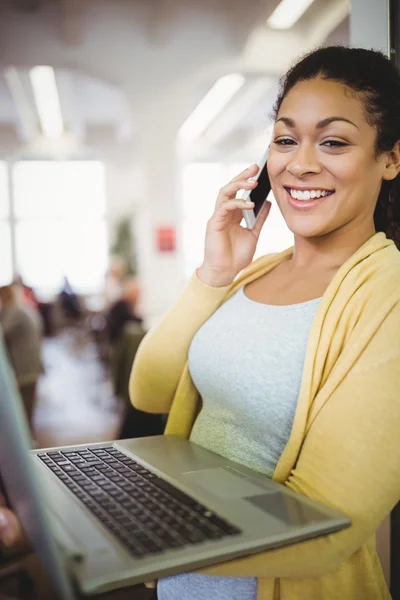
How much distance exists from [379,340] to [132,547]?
0.44m

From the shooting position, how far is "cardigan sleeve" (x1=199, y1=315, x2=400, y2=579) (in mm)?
767

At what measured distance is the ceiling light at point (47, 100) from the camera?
652 centimetres

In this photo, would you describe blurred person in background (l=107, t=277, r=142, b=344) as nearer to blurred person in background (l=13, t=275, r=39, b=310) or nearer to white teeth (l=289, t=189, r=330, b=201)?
blurred person in background (l=13, t=275, r=39, b=310)

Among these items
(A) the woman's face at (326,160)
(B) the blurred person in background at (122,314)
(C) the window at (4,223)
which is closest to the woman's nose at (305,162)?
(A) the woman's face at (326,160)

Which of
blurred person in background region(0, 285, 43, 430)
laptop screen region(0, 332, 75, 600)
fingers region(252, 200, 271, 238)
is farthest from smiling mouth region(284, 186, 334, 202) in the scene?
blurred person in background region(0, 285, 43, 430)

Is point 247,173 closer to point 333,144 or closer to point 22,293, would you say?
point 333,144

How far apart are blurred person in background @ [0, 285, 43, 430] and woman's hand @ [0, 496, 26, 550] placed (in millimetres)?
3044

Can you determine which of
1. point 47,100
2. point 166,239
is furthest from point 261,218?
point 47,100

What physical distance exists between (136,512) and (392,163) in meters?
0.76

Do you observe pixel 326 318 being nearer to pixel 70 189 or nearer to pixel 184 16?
pixel 184 16

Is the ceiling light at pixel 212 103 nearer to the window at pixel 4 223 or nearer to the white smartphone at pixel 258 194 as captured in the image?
the window at pixel 4 223

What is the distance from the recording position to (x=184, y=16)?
436 centimetres

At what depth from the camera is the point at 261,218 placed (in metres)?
1.33

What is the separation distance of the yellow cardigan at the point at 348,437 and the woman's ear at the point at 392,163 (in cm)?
13
